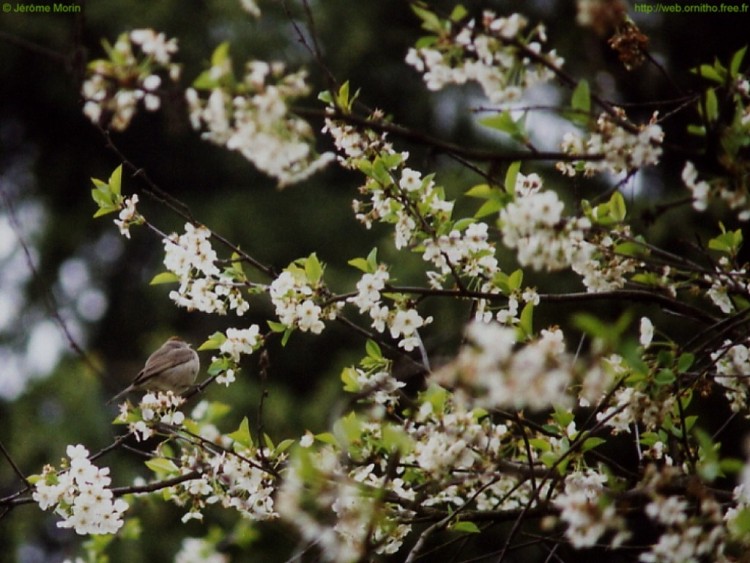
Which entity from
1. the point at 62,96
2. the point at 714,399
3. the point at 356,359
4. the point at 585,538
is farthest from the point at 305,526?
the point at 62,96

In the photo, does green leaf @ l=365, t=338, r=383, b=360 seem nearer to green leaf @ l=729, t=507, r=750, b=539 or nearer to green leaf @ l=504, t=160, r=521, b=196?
green leaf @ l=504, t=160, r=521, b=196

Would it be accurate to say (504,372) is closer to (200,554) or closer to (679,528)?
(679,528)

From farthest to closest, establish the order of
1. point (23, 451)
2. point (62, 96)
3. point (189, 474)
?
point (62, 96) → point (23, 451) → point (189, 474)

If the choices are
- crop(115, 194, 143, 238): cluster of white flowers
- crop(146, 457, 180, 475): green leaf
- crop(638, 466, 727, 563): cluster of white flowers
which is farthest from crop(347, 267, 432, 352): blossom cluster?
crop(638, 466, 727, 563): cluster of white flowers

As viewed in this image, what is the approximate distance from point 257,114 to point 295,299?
95 cm

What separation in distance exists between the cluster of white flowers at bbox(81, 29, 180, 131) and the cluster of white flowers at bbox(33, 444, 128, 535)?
1.35 metres

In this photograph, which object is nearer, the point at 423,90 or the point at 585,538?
the point at 585,538

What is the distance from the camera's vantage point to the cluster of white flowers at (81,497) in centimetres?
310

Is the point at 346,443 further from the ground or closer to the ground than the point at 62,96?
further from the ground

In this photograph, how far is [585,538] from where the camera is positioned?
2150 millimetres

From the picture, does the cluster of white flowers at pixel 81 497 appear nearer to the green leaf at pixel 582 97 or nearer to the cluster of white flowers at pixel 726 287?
the green leaf at pixel 582 97

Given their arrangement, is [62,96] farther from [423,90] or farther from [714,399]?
[714,399]

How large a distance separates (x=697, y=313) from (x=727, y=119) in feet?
2.06

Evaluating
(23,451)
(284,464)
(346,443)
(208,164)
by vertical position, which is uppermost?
(346,443)
